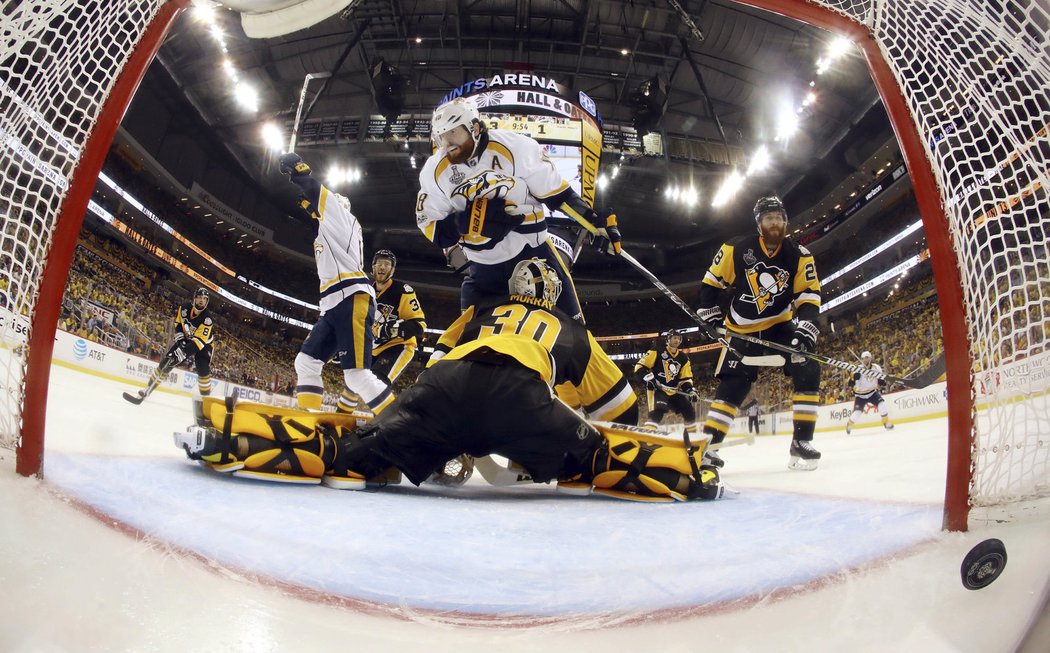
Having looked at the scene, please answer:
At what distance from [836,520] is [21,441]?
1469 millimetres

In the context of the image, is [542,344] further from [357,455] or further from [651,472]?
[357,455]

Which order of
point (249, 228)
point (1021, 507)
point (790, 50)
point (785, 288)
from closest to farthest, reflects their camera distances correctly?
point (1021, 507) < point (785, 288) < point (790, 50) < point (249, 228)

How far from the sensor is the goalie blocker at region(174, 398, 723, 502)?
4.33 feet

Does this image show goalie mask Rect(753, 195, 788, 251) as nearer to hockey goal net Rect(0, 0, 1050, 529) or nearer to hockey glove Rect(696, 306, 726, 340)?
hockey glove Rect(696, 306, 726, 340)

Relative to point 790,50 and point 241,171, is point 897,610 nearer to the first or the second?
point 790,50

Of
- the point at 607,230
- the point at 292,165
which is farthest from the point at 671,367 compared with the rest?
the point at 292,165

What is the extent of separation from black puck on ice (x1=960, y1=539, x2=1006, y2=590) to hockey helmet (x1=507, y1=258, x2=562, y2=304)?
1.08m

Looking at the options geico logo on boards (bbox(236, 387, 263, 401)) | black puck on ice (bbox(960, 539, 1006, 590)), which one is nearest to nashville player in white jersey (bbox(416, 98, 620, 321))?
black puck on ice (bbox(960, 539, 1006, 590))

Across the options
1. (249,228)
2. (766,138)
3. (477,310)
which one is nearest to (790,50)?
(766,138)

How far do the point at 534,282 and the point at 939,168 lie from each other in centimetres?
96

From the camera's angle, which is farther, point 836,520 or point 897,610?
point 836,520

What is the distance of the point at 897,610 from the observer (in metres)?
0.53

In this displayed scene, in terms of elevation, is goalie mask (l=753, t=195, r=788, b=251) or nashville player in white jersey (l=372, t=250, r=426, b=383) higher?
goalie mask (l=753, t=195, r=788, b=251)

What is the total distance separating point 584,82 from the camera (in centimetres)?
586
